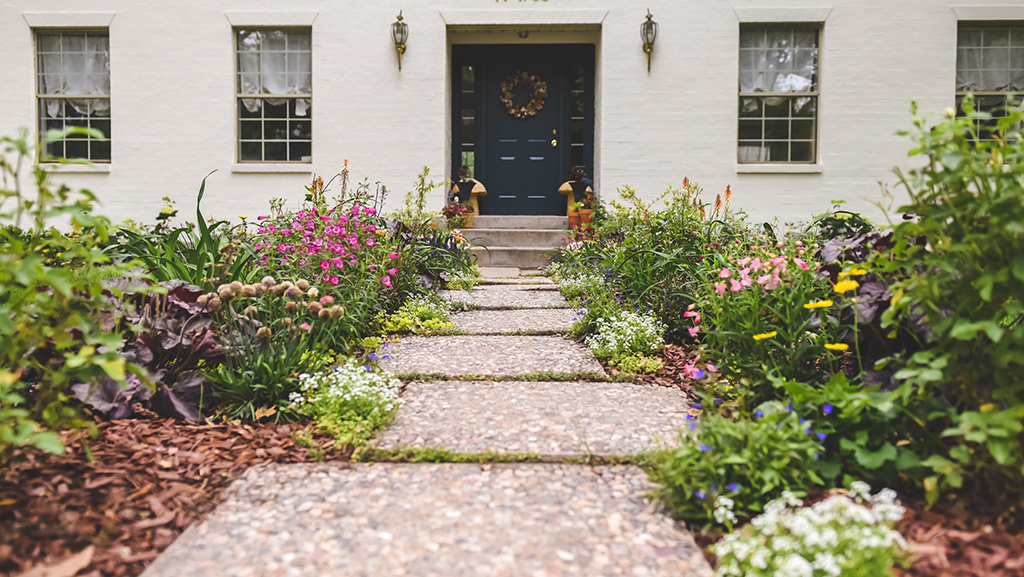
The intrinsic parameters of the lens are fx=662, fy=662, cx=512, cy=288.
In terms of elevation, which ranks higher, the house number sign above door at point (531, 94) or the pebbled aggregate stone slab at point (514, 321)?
the house number sign above door at point (531, 94)

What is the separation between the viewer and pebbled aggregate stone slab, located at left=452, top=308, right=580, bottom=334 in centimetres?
377

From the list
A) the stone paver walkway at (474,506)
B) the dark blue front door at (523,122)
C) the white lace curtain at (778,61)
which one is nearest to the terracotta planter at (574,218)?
the dark blue front door at (523,122)

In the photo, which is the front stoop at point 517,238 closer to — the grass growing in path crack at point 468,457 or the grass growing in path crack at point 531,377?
the grass growing in path crack at point 531,377

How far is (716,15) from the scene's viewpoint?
7.40 metres

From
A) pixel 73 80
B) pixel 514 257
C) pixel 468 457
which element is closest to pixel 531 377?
pixel 468 457

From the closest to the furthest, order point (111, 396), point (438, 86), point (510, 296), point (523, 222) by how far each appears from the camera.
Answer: point (111, 396) → point (510, 296) → point (438, 86) → point (523, 222)

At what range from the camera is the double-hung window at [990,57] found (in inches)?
293

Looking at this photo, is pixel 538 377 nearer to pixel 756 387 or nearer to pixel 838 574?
Answer: pixel 756 387

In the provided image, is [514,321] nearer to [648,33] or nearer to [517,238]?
[517,238]

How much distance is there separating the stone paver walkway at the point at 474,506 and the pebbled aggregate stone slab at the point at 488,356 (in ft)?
0.84

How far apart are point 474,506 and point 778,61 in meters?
7.37

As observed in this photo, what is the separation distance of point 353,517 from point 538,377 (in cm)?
128

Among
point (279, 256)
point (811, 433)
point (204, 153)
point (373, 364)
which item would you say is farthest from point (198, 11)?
point (811, 433)

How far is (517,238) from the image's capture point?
759cm
